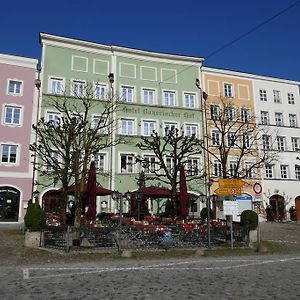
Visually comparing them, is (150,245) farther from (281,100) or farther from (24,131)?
(281,100)

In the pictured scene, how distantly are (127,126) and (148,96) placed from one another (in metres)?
3.96

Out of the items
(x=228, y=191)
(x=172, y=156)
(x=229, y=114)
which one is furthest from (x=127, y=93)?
(x=228, y=191)

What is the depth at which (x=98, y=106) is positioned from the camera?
34.7 metres

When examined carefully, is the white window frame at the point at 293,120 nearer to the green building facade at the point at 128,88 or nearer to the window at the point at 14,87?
the green building facade at the point at 128,88

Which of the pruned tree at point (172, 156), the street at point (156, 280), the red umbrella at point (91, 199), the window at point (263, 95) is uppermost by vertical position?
the window at point (263, 95)

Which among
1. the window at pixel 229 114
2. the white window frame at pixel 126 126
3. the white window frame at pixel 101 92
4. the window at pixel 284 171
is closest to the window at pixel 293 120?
the window at pixel 284 171

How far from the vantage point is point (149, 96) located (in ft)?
122

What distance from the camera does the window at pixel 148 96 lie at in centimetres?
3684

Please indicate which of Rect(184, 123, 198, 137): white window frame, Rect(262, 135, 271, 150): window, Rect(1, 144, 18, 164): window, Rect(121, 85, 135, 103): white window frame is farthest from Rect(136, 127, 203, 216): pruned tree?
Rect(1, 144, 18, 164): window

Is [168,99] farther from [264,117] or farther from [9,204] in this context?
[9,204]

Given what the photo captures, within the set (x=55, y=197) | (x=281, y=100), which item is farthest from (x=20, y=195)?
(x=281, y=100)

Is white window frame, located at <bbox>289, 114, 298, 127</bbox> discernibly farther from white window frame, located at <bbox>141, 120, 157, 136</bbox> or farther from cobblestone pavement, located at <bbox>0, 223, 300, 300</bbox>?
cobblestone pavement, located at <bbox>0, 223, 300, 300</bbox>

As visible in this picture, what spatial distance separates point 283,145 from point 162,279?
117ft

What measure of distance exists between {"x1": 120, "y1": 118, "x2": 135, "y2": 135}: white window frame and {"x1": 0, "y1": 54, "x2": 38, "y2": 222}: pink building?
311 inches
